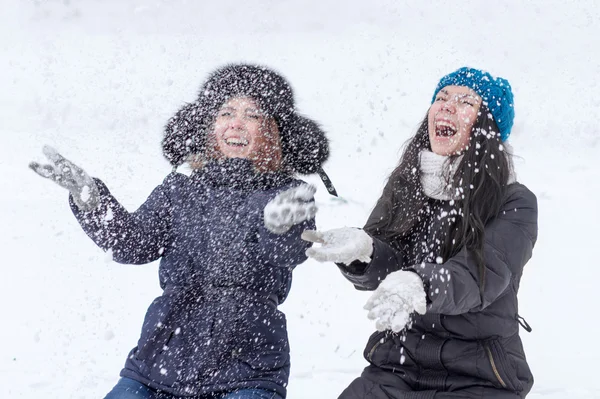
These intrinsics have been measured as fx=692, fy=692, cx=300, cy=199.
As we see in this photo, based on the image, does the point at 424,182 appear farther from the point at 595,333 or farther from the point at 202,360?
the point at 595,333

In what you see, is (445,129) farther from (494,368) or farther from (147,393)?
(147,393)

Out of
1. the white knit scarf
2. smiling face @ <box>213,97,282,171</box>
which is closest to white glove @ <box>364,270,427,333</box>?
the white knit scarf

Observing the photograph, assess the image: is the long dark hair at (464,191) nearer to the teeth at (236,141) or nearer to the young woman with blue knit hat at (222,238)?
the young woman with blue knit hat at (222,238)

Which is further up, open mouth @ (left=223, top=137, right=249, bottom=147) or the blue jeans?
open mouth @ (left=223, top=137, right=249, bottom=147)

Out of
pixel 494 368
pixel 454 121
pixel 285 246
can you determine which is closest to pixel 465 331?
pixel 494 368

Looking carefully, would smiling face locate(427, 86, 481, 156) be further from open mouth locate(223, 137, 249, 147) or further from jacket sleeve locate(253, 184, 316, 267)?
open mouth locate(223, 137, 249, 147)

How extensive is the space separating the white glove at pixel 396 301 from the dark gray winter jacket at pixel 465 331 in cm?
13

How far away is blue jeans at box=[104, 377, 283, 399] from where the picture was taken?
2752 mm

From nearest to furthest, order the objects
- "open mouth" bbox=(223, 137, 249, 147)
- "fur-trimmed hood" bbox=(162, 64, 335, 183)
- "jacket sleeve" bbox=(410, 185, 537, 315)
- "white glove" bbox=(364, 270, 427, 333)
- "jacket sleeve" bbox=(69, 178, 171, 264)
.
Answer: "white glove" bbox=(364, 270, 427, 333) → "jacket sleeve" bbox=(410, 185, 537, 315) → "jacket sleeve" bbox=(69, 178, 171, 264) → "open mouth" bbox=(223, 137, 249, 147) → "fur-trimmed hood" bbox=(162, 64, 335, 183)

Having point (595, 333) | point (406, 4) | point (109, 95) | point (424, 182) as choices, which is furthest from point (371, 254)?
point (406, 4)

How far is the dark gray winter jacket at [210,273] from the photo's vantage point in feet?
9.32

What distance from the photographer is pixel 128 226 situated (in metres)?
3.06

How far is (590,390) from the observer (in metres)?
4.43

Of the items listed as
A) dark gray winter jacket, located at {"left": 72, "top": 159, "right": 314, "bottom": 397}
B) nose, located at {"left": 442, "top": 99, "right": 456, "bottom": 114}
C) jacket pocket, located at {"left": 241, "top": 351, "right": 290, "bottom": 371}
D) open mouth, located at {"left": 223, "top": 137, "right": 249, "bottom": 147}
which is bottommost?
jacket pocket, located at {"left": 241, "top": 351, "right": 290, "bottom": 371}
